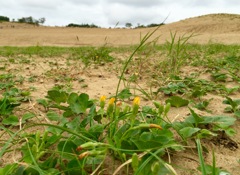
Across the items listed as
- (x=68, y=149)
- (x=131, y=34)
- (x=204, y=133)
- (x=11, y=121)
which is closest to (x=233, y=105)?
(x=204, y=133)

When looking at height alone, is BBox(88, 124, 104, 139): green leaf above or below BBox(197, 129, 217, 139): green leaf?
above

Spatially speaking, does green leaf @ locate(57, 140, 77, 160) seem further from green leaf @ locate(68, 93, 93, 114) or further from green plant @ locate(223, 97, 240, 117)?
green plant @ locate(223, 97, 240, 117)

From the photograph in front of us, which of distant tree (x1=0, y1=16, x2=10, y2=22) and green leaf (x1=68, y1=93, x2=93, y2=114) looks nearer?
green leaf (x1=68, y1=93, x2=93, y2=114)

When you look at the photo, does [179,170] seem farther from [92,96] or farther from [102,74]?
[102,74]

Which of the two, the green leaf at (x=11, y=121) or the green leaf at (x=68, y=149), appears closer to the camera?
the green leaf at (x=68, y=149)

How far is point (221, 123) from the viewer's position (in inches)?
45.3

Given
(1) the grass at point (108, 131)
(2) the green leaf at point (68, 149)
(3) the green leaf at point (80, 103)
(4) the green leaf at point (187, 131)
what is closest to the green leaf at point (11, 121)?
(1) the grass at point (108, 131)

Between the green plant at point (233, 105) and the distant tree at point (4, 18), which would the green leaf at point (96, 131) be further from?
the distant tree at point (4, 18)

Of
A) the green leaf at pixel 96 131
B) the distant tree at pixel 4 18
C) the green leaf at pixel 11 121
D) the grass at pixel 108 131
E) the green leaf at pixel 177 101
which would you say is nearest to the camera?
the grass at pixel 108 131

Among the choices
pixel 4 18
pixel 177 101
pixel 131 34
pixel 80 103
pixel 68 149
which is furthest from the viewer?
pixel 4 18

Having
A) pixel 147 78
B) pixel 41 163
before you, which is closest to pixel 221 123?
pixel 41 163

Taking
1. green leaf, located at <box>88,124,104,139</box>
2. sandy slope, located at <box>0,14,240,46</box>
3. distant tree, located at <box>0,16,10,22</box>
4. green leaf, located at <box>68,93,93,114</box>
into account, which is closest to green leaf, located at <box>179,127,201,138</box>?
green leaf, located at <box>88,124,104,139</box>

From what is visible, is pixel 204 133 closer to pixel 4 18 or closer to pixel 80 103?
pixel 80 103

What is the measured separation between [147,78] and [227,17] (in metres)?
23.5
